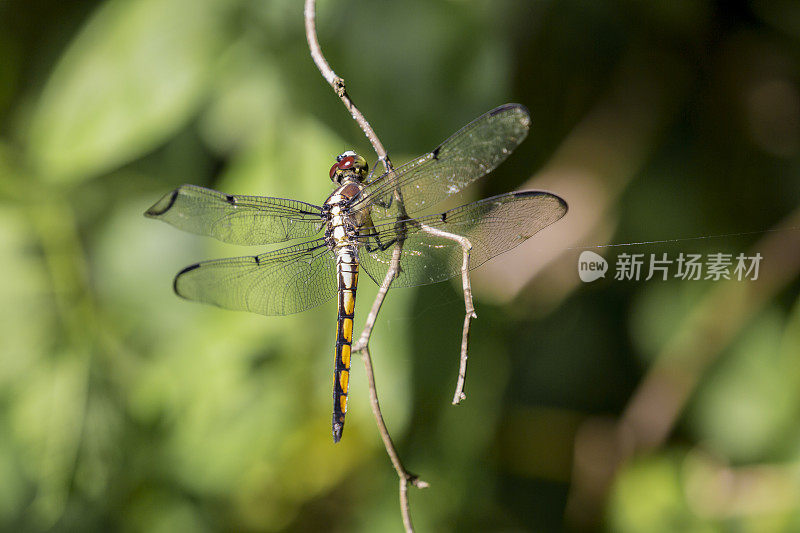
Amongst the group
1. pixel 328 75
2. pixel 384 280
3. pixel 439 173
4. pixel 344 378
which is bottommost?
pixel 344 378

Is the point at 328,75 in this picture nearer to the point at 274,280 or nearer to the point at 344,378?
the point at 274,280

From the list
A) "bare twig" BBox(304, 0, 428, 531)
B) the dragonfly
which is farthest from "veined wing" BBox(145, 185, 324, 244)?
"bare twig" BBox(304, 0, 428, 531)

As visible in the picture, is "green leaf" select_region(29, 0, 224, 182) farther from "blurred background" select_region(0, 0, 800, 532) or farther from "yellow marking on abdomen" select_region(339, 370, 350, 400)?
"yellow marking on abdomen" select_region(339, 370, 350, 400)

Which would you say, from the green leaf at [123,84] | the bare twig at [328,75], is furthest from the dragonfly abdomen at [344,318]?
the green leaf at [123,84]

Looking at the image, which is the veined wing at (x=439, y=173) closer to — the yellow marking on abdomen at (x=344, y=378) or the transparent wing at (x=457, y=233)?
the transparent wing at (x=457, y=233)

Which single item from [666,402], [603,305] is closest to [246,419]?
[603,305]

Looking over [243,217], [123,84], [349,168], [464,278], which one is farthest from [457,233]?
[123,84]
